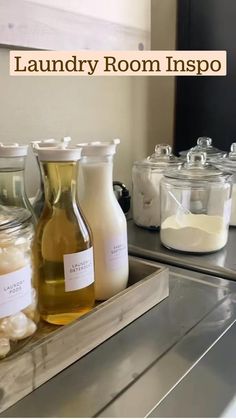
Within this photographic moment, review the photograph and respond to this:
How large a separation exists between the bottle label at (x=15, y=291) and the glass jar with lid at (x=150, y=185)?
537 mm

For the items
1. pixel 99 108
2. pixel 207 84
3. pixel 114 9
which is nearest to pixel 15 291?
pixel 99 108

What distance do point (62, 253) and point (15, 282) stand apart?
0.29 ft

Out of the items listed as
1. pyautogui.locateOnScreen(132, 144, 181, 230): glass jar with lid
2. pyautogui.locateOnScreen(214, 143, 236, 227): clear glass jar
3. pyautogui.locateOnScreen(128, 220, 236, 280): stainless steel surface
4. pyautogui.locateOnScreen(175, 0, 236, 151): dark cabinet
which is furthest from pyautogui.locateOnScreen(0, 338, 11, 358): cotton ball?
pyautogui.locateOnScreen(175, 0, 236, 151): dark cabinet

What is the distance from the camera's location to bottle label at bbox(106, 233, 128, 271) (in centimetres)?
58

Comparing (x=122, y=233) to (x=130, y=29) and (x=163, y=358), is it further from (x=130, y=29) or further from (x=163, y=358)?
(x=130, y=29)

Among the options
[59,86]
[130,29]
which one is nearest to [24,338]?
[59,86]

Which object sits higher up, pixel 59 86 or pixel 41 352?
pixel 59 86

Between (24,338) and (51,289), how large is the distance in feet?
0.24

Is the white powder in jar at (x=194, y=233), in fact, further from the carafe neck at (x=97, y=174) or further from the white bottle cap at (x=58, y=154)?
the white bottle cap at (x=58, y=154)

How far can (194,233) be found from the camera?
2.72 feet

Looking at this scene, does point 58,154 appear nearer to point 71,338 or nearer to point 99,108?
point 71,338

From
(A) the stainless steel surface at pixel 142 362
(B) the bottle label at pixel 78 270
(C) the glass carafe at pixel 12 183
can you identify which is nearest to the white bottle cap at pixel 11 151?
(C) the glass carafe at pixel 12 183

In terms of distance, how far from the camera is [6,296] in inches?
17.3

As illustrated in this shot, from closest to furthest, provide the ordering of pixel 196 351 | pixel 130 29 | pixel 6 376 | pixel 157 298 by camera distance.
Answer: pixel 6 376
pixel 196 351
pixel 157 298
pixel 130 29
